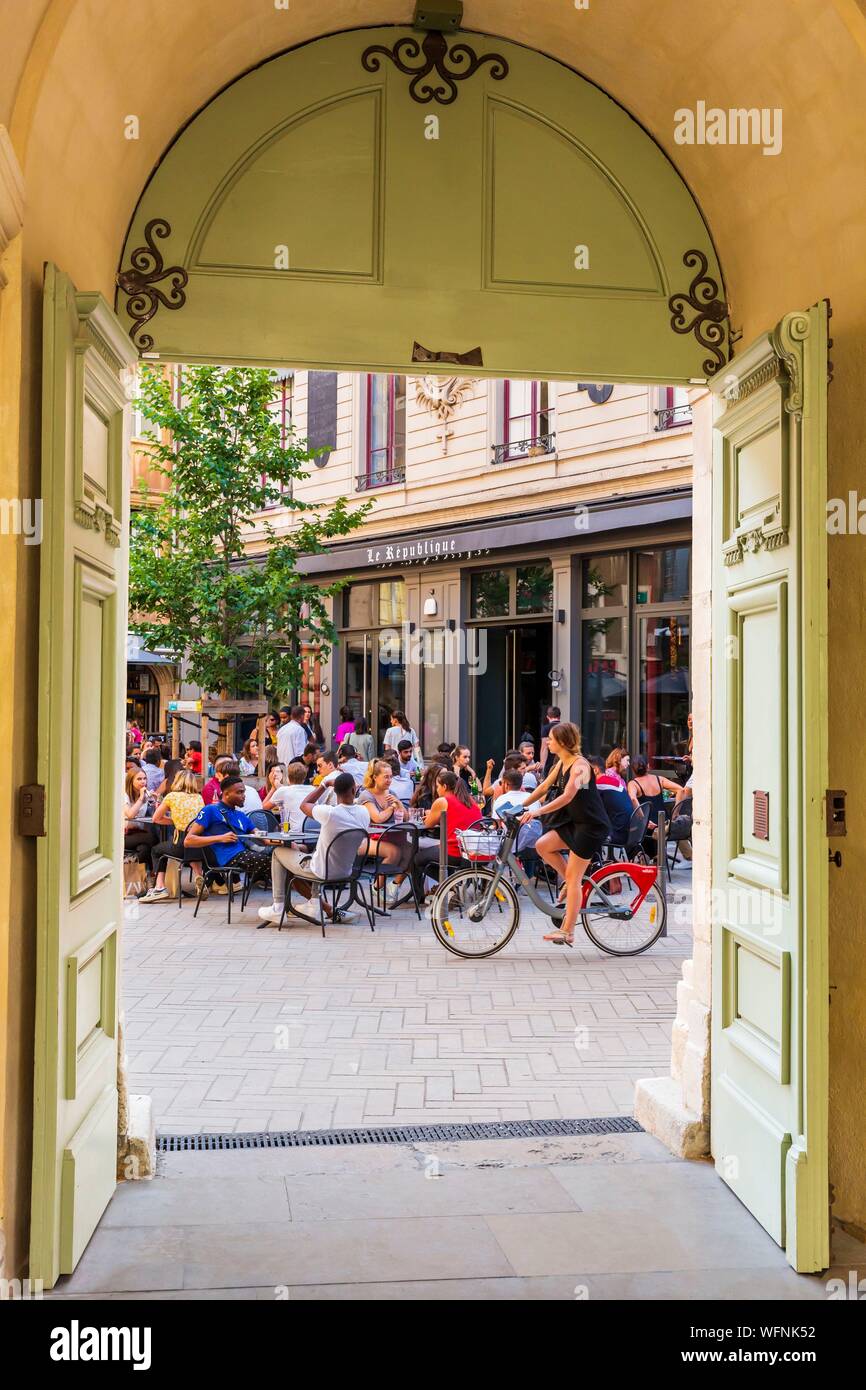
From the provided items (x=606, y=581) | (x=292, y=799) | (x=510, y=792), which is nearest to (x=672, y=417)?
(x=606, y=581)

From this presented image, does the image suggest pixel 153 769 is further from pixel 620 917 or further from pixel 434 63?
pixel 434 63

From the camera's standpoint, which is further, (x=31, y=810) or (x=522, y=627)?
(x=522, y=627)

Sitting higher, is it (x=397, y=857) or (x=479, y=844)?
(x=479, y=844)

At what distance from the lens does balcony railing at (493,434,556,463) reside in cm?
1672

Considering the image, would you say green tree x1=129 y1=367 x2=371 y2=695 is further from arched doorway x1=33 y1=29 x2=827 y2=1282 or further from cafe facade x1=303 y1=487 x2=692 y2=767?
arched doorway x1=33 y1=29 x2=827 y2=1282

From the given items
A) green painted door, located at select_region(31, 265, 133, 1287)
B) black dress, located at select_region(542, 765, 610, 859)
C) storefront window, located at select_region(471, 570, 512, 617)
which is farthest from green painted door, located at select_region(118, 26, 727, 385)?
storefront window, located at select_region(471, 570, 512, 617)

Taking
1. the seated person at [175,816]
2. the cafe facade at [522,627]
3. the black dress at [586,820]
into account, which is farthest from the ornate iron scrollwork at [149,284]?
the cafe facade at [522,627]

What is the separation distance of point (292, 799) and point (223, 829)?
0.86 m

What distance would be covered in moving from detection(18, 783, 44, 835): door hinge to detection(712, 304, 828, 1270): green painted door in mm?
2252

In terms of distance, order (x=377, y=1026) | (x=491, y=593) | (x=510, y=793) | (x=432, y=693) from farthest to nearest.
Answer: (x=432, y=693) < (x=491, y=593) < (x=510, y=793) < (x=377, y=1026)

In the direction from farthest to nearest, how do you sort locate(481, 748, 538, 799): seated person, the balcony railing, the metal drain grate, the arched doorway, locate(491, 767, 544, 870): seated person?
the balcony railing, locate(481, 748, 538, 799): seated person, locate(491, 767, 544, 870): seated person, the metal drain grate, the arched doorway

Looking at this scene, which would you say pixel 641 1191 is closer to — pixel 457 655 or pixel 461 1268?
pixel 461 1268

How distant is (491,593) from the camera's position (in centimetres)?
1802

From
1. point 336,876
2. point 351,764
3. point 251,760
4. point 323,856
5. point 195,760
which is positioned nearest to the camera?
point 323,856
